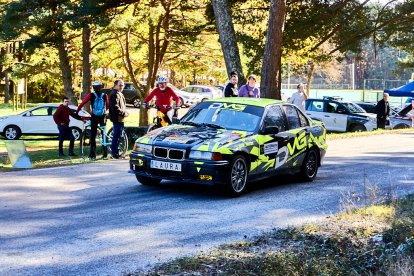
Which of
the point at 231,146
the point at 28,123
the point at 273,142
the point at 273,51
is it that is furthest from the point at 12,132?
the point at 231,146

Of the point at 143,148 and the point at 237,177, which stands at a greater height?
the point at 143,148

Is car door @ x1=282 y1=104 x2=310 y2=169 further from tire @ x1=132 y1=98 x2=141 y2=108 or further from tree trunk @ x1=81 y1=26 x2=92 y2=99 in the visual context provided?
tire @ x1=132 y1=98 x2=141 y2=108

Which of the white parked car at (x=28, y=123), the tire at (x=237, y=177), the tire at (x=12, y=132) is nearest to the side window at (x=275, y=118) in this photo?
the tire at (x=237, y=177)

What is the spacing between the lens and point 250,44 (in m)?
30.6

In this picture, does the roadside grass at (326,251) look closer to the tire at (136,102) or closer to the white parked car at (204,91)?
the tire at (136,102)

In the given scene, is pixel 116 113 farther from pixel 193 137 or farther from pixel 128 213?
pixel 128 213

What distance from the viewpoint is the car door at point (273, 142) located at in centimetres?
1129

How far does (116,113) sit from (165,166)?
Result: 535cm

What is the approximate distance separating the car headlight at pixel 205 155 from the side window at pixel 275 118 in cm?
155

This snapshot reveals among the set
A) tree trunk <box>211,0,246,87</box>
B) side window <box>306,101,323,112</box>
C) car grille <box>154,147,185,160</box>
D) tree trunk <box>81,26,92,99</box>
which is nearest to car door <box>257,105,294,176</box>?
car grille <box>154,147,185,160</box>

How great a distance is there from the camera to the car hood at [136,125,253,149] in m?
10.6

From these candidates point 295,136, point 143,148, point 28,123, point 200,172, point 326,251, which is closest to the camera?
point 326,251

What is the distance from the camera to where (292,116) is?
12602 millimetres

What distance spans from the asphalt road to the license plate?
468mm
